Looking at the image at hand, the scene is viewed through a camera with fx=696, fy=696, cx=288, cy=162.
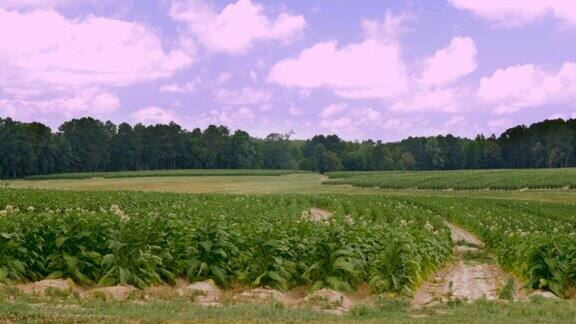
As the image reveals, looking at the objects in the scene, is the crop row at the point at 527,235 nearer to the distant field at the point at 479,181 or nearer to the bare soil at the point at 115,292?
the bare soil at the point at 115,292

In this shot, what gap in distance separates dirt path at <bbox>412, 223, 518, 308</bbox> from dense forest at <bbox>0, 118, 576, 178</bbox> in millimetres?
108138

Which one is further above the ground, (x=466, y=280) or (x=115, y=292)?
(x=115, y=292)

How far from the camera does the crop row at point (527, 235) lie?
15.3 m

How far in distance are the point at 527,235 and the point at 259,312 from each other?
14.2m

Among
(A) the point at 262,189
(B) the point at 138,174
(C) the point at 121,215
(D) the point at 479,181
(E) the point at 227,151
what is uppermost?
(E) the point at 227,151

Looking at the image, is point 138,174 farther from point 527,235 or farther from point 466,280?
point 466,280

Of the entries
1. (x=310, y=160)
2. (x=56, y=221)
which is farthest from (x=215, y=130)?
(x=56, y=221)

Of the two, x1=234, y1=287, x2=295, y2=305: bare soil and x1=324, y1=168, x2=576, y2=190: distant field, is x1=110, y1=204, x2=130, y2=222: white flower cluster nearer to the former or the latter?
x1=234, y1=287, x2=295, y2=305: bare soil

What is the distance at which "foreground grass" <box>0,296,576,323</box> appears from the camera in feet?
32.4

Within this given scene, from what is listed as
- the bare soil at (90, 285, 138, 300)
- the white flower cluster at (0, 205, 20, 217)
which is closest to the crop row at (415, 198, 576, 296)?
the bare soil at (90, 285, 138, 300)

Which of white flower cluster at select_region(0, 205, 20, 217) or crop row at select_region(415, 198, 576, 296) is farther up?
white flower cluster at select_region(0, 205, 20, 217)

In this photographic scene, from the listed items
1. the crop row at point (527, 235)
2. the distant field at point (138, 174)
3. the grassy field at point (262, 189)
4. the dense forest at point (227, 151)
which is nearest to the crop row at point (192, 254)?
the crop row at point (527, 235)

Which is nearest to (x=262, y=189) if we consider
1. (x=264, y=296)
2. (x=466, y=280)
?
(x=466, y=280)

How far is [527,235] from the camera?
Result: 2231 cm
